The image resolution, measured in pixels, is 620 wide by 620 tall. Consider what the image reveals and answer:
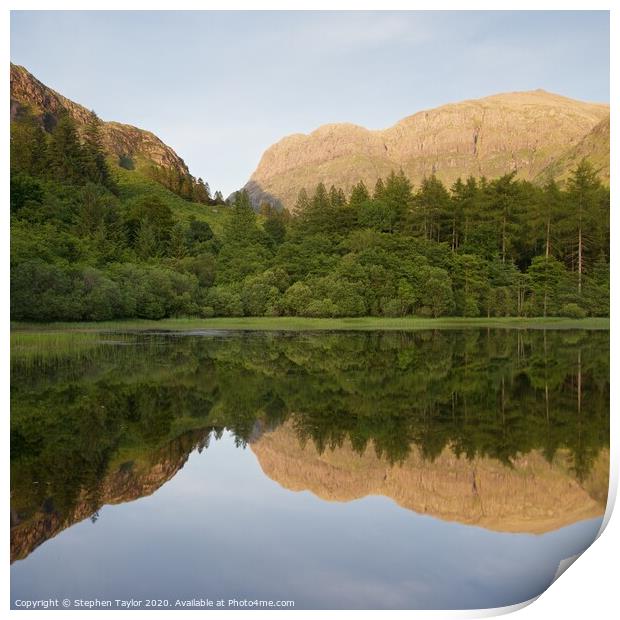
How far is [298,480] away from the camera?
16.6 ft

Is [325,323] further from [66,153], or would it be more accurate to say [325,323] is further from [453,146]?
[66,153]

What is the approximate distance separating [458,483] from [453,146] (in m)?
5.89

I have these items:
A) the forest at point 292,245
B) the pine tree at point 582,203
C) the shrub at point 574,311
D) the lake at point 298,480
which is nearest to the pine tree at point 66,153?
the forest at point 292,245

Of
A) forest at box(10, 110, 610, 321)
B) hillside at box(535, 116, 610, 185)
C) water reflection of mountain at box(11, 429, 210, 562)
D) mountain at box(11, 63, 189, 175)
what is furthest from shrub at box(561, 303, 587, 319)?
mountain at box(11, 63, 189, 175)

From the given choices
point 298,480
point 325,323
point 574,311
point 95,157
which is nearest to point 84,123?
point 95,157

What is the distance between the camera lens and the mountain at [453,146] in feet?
20.3

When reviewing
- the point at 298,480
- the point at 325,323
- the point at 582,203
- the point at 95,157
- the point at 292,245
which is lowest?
the point at 298,480

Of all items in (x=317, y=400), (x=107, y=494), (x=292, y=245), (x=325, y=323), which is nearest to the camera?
(x=107, y=494)

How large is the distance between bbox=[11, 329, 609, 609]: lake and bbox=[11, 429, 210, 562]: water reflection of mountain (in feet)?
0.05

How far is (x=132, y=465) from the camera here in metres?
5.17

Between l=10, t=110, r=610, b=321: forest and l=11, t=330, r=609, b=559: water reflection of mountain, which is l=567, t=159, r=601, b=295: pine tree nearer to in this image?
l=10, t=110, r=610, b=321: forest

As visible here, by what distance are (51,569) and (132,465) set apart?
5.01ft

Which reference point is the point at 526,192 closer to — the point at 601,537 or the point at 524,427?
the point at 524,427

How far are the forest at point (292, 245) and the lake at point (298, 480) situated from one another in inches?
27.7
